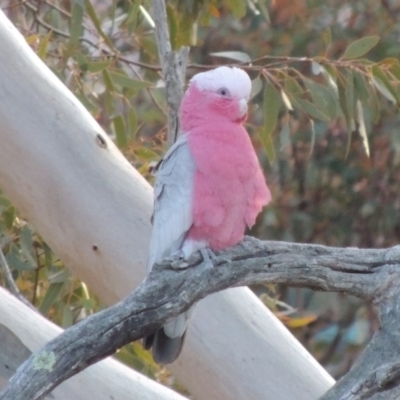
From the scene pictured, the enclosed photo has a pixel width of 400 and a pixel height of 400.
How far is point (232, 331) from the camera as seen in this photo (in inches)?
66.3

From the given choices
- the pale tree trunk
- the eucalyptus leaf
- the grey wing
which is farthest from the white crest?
the eucalyptus leaf

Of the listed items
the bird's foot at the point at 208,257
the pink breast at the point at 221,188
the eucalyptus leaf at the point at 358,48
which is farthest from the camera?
the eucalyptus leaf at the point at 358,48

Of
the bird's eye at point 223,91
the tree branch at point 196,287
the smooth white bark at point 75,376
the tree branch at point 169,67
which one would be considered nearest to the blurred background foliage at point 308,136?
the tree branch at point 169,67

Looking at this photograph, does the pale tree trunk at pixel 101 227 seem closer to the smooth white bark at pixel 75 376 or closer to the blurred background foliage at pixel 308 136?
the smooth white bark at pixel 75 376

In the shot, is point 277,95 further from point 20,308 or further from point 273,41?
point 273,41

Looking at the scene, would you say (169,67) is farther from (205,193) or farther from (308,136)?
(308,136)

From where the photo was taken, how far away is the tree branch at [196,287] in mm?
1154

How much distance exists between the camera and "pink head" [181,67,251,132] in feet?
5.17

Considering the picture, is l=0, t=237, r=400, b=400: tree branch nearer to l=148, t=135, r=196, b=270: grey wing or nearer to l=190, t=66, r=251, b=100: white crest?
l=148, t=135, r=196, b=270: grey wing

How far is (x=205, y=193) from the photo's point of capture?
1.50 metres

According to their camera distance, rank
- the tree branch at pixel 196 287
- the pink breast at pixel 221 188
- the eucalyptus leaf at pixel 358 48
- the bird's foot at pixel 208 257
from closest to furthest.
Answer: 1. the tree branch at pixel 196 287
2. the bird's foot at pixel 208 257
3. the pink breast at pixel 221 188
4. the eucalyptus leaf at pixel 358 48

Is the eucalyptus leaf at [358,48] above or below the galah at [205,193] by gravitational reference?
below

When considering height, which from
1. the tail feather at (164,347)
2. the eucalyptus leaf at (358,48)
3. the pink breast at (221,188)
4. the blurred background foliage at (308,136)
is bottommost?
the blurred background foliage at (308,136)

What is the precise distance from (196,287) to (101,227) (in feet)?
1.39
